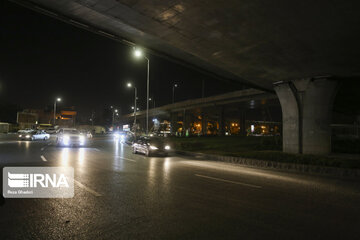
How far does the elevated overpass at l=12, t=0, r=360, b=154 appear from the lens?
10453mm

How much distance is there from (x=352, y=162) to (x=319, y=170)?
6.95ft

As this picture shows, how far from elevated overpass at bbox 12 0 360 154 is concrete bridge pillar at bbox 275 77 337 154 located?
7cm

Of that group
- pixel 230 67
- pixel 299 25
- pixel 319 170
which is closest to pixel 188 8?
pixel 299 25

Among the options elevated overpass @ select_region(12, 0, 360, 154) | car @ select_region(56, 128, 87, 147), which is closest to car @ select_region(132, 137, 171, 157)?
elevated overpass @ select_region(12, 0, 360, 154)

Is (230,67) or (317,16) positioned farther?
(230,67)

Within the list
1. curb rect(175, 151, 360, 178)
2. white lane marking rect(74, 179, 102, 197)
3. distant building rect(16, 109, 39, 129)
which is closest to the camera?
white lane marking rect(74, 179, 102, 197)

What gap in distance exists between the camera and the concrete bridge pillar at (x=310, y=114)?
19.5m

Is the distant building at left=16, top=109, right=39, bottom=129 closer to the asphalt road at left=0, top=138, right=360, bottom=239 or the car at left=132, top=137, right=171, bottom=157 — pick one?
the car at left=132, top=137, right=171, bottom=157

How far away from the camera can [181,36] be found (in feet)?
43.0

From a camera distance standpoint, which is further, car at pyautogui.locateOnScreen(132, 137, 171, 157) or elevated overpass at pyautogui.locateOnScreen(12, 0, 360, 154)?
car at pyautogui.locateOnScreen(132, 137, 171, 157)

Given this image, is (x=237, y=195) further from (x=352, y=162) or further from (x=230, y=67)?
(x=230, y=67)

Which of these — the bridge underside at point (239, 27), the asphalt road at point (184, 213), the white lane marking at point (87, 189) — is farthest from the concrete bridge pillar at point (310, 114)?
the white lane marking at point (87, 189)

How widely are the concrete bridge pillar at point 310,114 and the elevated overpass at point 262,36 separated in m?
0.07

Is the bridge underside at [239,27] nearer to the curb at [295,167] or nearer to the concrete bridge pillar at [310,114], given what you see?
the concrete bridge pillar at [310,114]
